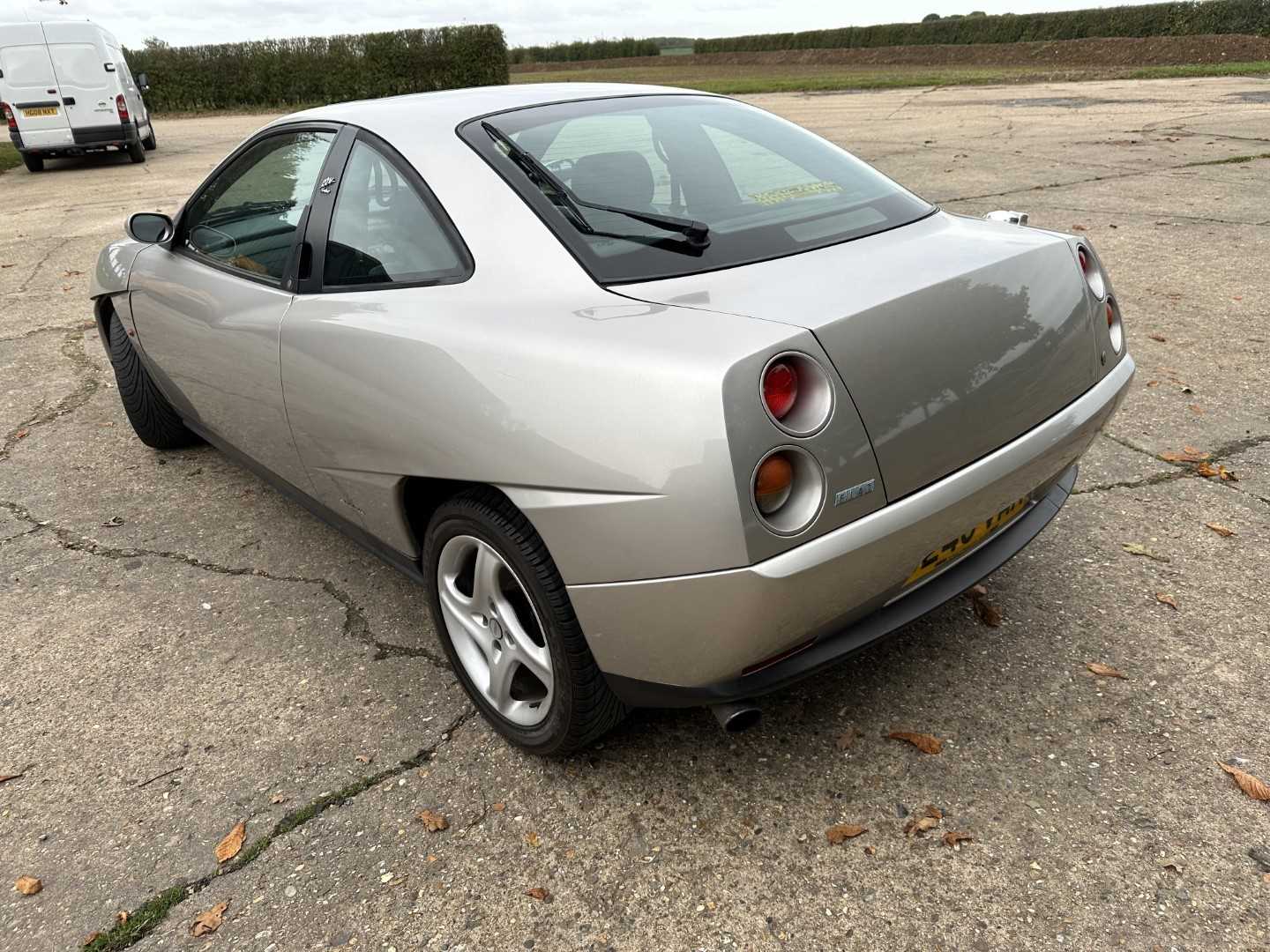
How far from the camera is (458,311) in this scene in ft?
7.47

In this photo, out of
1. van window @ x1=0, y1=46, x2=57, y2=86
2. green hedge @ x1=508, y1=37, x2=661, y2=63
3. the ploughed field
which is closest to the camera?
van window @ x1=0, y1=46, x2=57, y2=86

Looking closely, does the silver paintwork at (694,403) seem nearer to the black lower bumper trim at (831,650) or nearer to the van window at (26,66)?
the black lower bumper trim at (831,650)

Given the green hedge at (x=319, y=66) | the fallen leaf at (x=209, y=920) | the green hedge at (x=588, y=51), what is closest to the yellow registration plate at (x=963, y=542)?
the fallen leaf at (x=209, y=920)

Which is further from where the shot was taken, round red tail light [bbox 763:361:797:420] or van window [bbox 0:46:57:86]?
van window [bbox 0:46:57:86]

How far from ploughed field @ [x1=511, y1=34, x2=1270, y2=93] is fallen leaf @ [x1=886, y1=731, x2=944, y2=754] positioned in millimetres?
9819

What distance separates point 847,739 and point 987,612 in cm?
73

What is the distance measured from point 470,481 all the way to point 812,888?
1139 mm

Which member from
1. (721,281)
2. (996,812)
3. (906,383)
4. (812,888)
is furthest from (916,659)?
(721,281)

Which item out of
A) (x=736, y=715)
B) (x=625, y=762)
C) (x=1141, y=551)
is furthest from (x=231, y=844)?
(x=1141, y=551)

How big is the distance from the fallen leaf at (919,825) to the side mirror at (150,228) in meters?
3.23

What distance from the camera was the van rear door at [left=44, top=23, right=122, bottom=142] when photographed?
1487 centimetres

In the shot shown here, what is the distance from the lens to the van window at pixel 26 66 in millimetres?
14570

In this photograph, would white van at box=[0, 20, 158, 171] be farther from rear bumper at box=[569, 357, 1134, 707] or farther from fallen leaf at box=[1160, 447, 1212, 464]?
rear bumper at box=[569, 357, 1134, 707]

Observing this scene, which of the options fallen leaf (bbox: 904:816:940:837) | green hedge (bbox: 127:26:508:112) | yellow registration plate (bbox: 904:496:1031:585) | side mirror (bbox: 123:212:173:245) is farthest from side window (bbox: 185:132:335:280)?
green hedge (bbox: 127:26:508:112)
